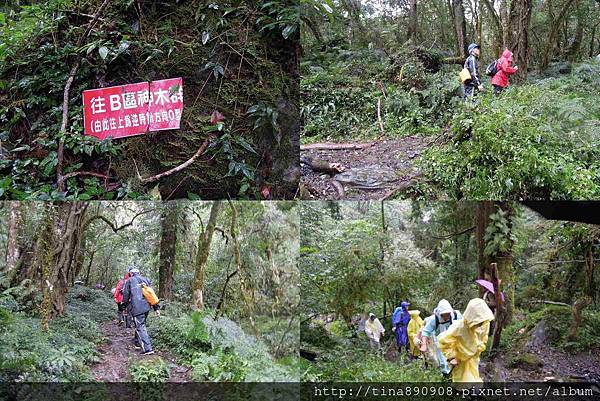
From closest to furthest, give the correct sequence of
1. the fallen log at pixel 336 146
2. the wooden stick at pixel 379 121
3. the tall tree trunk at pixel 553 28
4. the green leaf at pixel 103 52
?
the green leaf at pixel 103 52 < the fallen log at pixel 336 146 < the wooden stick at pixel 379 121 < the tall tree trunk at pixel 553 28

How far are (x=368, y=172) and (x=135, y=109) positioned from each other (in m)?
2.26

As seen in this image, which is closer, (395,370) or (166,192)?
(395,370)

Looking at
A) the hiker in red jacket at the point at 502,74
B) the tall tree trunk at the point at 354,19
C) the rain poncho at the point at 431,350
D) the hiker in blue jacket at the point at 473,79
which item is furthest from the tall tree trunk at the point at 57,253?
the hiker in red jacket at the point at 502,74

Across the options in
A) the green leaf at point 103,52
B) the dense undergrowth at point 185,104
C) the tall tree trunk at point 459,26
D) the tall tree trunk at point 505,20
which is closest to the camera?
the dense undergrowth at point 185,104

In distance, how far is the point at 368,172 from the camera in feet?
13.4

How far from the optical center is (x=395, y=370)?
3.11 m

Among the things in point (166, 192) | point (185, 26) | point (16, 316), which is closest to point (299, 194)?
point (166, 192)

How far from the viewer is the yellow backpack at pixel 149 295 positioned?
3.05 metres

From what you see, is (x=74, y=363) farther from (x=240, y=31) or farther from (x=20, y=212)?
(x=240, y=31)

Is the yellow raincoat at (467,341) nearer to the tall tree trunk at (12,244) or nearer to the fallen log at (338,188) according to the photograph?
the fallen log at (338,188)

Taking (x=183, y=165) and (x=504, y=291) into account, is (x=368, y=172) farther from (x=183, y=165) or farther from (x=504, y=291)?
(x=183, y=165)

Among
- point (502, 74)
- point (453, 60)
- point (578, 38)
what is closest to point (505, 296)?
point (502, 74)

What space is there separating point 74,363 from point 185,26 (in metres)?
3.11

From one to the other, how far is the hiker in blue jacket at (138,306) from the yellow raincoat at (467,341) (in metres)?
2.13
